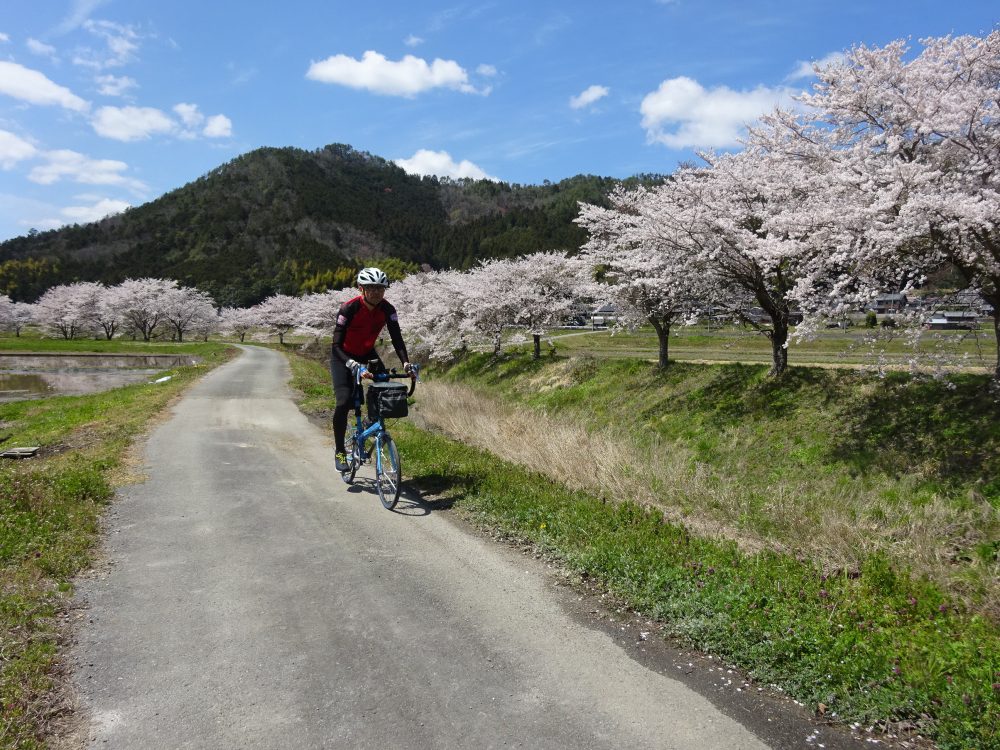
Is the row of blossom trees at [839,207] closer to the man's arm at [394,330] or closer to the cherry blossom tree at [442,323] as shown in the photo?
the man's arm at [394,330]

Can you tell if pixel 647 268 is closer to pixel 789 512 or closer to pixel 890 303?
pixel 890 303

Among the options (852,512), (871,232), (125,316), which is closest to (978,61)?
(871,232)

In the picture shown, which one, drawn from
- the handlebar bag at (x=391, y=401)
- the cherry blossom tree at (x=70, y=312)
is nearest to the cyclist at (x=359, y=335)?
the handlebar bag at (x=391, y=401)

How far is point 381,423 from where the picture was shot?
7504mm

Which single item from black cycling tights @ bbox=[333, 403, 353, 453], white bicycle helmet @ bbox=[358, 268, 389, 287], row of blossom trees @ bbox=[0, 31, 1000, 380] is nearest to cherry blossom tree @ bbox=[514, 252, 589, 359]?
row of blossom trees @ bbox=[0, 31, 1000, 380]

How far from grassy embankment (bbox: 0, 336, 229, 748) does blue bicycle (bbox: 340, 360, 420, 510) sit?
9.49ft

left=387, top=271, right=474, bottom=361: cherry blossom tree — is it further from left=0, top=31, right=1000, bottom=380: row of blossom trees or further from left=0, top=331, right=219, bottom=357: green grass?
left=0, top=331, right=219, bottom=357: green grass

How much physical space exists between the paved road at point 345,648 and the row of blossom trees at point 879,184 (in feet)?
28.4

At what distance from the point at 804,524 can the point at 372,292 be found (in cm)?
558

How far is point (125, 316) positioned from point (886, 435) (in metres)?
90.8

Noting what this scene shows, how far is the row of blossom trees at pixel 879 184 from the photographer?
31.8 feet

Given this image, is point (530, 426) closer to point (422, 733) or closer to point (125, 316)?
point (422, 733)

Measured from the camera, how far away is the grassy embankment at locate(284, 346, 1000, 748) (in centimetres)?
354

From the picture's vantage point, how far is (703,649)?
3980 mm
